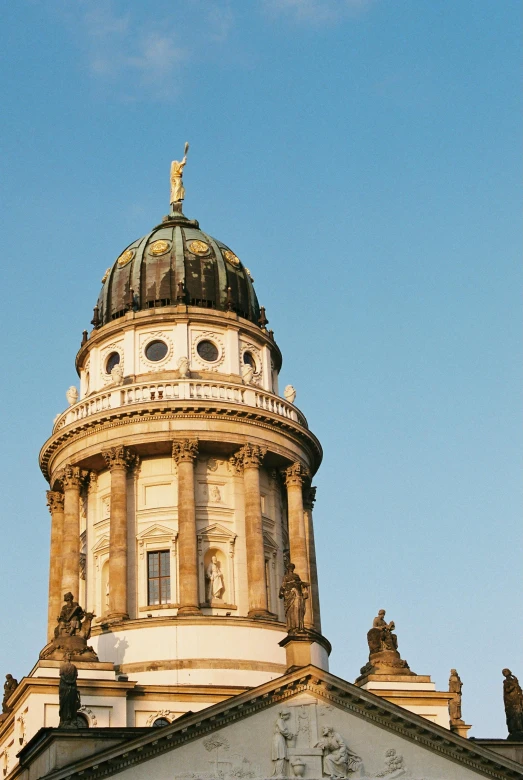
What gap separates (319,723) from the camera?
41375 millimetres

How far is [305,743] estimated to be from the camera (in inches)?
1613

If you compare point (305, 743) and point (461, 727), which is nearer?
point (305, 743)

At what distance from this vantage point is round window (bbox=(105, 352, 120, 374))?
59.7 m

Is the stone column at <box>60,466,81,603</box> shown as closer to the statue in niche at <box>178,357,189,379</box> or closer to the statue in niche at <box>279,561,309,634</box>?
the statue in niche at <box>178,357,189,379</box>

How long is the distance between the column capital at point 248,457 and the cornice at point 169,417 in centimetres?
108

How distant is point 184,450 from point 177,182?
1771 centimetres

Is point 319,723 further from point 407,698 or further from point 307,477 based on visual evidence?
point 307,477

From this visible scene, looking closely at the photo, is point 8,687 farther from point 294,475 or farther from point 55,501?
point 294,475

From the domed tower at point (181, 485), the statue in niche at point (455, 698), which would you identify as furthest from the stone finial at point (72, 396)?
the statue in niche at point (455, 698)

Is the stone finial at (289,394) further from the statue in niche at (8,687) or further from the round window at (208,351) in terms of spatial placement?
the statue in niche at (8,687)

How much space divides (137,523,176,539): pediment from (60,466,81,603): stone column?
2.91m

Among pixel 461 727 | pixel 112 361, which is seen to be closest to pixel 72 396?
pixel 112 361

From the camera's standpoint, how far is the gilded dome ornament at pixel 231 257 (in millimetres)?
62503

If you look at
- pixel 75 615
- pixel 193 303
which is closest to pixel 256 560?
pixel 75 615
